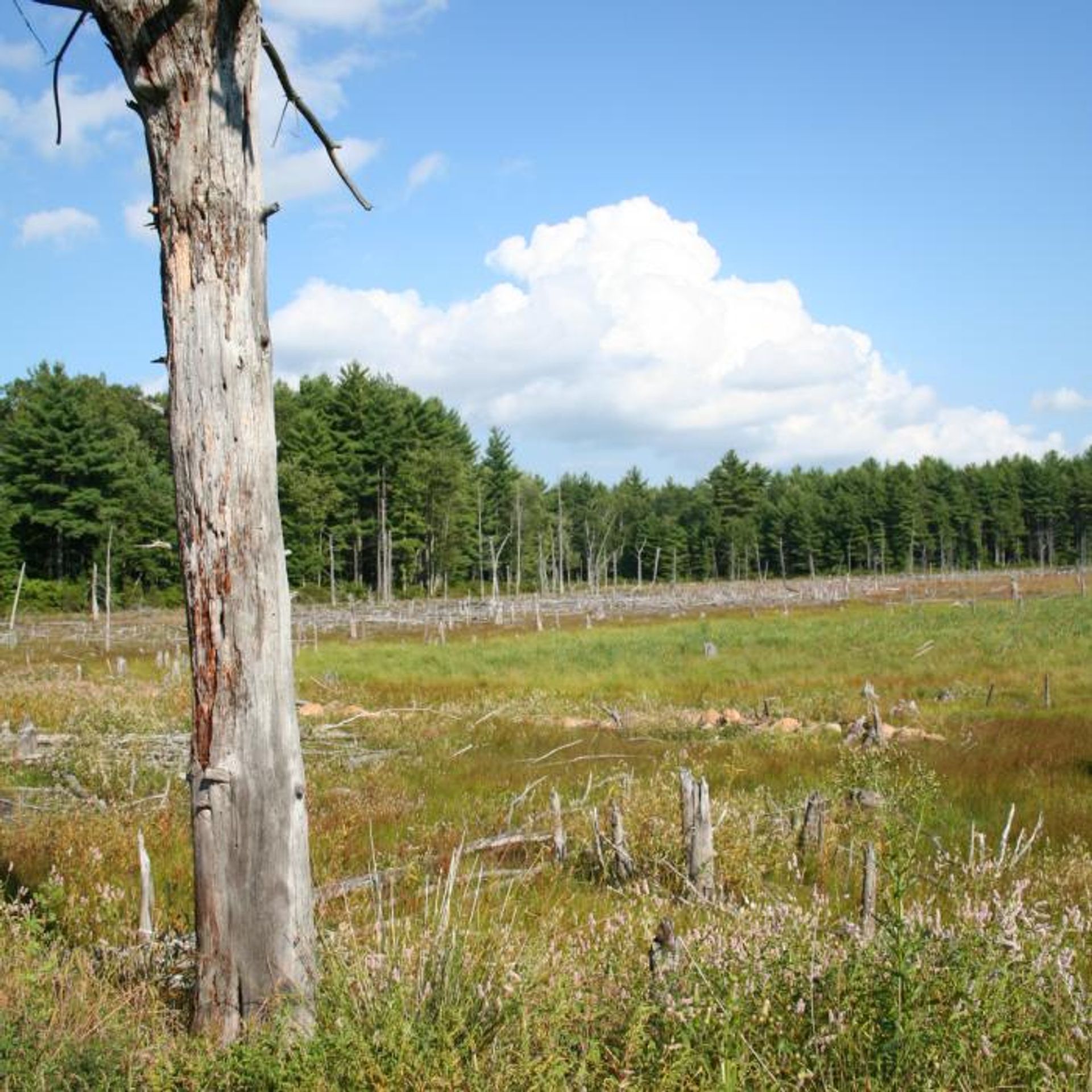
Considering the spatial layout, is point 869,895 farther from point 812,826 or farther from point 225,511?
point 812,826

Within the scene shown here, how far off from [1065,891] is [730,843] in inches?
95.7

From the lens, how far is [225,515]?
3.79 metres

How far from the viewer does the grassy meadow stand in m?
3.17

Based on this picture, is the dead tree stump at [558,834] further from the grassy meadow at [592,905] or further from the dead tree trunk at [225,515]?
the dead tree trunk at [225,515]

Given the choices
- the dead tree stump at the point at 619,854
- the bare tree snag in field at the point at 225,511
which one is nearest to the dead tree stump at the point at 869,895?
the dead tree stump at the point at 619,854

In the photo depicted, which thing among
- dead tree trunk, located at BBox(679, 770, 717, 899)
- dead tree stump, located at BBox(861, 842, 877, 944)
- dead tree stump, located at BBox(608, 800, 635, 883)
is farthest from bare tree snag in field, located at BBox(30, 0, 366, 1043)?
dead tree trunk, located at BBox(679, 770, 717, 899)

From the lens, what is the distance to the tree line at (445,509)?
61344mm

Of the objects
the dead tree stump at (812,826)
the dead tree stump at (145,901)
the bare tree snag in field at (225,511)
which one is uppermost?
the bare tree snag in field at (225,511)

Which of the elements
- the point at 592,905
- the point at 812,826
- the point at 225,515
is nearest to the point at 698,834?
the point at 592,905

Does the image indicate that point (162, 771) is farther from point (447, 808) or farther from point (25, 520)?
point (25, 520)

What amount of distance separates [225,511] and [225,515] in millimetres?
15

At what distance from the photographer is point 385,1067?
3182mm

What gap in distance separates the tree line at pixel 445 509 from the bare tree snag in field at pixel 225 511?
2.86 ft

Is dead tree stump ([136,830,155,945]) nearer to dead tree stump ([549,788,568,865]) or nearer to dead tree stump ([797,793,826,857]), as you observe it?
dead tree stump ([549,788,568,865])
